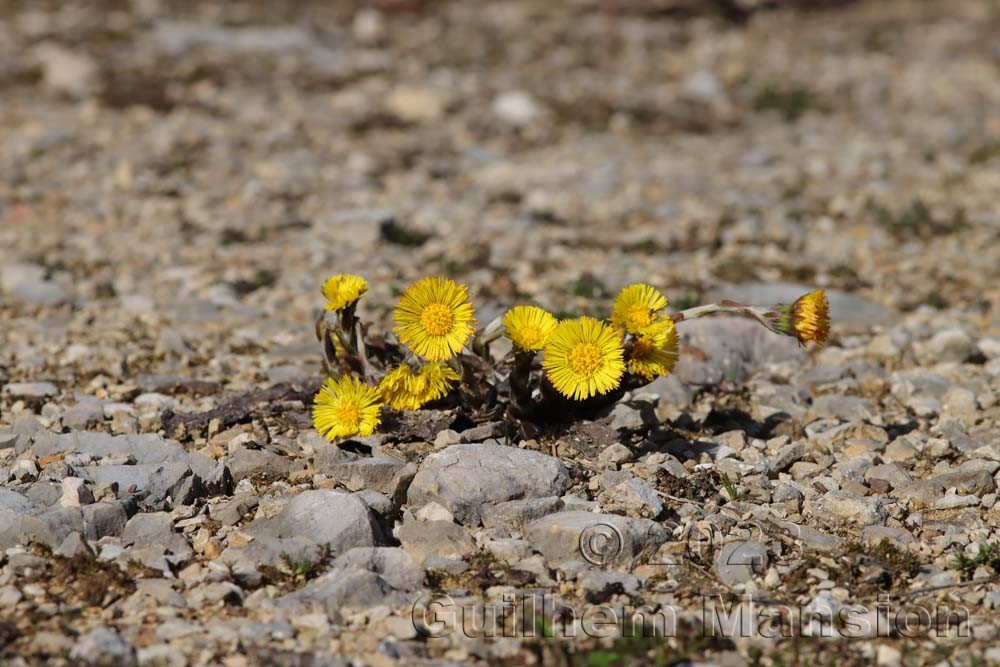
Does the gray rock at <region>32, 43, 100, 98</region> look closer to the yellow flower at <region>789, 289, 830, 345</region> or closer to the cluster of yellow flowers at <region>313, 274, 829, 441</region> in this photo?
the cluster of yellow flowers at <region>313, 274, 829, 441</region>

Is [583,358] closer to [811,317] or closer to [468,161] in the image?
[811,317]

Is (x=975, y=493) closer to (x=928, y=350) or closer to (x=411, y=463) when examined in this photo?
(x=928, y=350)

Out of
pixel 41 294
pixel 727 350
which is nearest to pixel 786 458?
pixel 727 350

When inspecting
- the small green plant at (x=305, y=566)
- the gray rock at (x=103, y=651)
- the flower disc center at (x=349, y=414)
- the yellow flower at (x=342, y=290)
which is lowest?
the gray rock at (x=103, y=651)

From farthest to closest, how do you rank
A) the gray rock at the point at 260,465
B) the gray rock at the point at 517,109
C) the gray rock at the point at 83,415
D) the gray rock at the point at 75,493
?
1. the gray rock at the point at 517,109
2. the gray rock at the point at 83,415
3. the gray rock at the point at 260,465
4. the gray rock at the point at 75,493

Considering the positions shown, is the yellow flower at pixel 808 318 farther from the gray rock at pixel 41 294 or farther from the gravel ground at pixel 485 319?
the gray rock at pixel 41 294

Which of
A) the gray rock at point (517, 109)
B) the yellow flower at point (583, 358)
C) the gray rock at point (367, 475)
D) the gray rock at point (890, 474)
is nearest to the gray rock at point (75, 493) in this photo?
the gray rock at point (367, 475)
